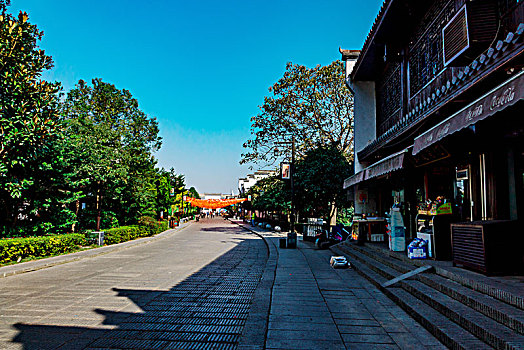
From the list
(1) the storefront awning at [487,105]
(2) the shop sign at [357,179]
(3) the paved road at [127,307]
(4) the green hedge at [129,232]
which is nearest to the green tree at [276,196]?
(4) the green hedge at [129,232]

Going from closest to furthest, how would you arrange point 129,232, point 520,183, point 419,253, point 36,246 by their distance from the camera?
point 520,183
point 419,253
point 36,246
point 129,232

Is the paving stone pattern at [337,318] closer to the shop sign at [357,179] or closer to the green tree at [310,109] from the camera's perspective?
the shop sign at [357,179]

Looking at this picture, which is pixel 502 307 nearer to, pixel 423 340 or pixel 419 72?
pixel 423 340

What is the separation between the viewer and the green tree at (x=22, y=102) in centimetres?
1084

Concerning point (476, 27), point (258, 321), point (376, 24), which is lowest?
point (258, 321)

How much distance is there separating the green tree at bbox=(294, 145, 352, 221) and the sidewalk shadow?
13.0 metres

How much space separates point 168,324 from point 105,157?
14.4 metres

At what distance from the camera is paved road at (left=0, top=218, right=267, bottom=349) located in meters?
4.22

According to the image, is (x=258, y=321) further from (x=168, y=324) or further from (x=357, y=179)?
(x=357, y=179)

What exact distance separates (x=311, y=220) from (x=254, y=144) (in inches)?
377

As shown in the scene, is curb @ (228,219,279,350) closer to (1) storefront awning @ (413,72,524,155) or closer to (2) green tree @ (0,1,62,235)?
(1) storefront awning @ (413,72,524,155)

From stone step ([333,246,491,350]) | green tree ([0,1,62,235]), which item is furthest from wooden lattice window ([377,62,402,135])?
green tree ([0,1,62,235])

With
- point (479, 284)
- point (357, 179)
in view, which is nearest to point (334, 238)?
point (357, 179)

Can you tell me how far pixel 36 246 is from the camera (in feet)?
39.5
